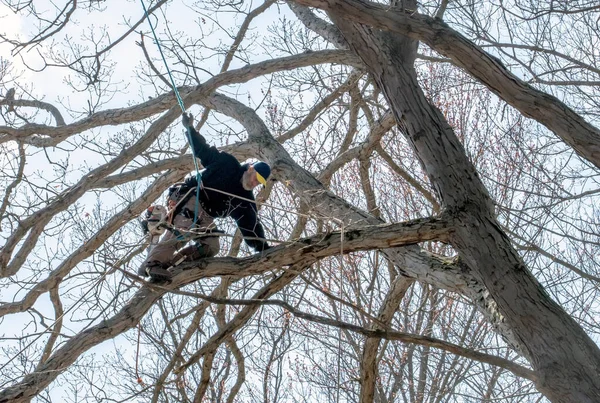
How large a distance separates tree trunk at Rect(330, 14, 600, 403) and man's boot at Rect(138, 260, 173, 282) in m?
1.59

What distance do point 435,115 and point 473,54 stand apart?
474 mm

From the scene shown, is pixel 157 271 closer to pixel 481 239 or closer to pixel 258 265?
pixel 258 265

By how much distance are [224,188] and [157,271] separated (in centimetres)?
100

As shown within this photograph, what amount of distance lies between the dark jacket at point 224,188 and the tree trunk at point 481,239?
1.39 metres

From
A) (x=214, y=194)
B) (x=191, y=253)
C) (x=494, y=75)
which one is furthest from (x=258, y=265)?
(x=494, y=75)

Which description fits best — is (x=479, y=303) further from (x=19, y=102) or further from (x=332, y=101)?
(x=19, y=102)

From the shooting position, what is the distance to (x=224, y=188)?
16.1 ft

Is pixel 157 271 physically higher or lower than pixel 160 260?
lower

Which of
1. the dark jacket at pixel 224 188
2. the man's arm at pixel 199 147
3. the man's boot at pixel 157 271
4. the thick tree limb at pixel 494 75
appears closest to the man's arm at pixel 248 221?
the dark jacket at pixel 224 188

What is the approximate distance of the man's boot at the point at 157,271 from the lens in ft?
13.4

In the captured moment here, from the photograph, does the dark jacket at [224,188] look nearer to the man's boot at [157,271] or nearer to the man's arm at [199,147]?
the man's arm at [199,147]

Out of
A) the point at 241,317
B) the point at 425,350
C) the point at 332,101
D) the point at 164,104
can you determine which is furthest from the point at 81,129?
the point at 425,350

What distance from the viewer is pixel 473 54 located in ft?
11.8

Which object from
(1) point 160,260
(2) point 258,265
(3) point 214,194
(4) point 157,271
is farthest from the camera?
(3) point 214,194
